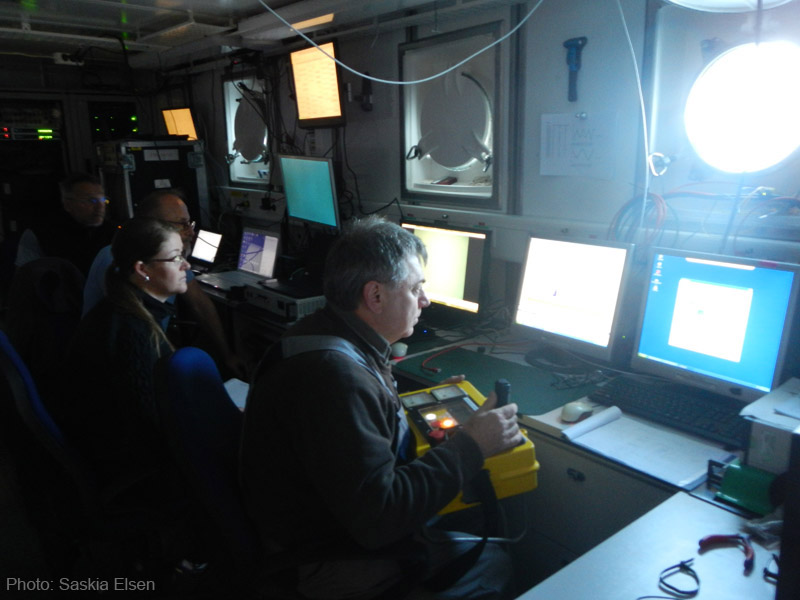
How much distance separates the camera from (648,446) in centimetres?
140

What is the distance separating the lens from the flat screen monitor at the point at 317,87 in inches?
119

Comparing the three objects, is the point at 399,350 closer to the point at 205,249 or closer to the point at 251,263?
the point at 251,263

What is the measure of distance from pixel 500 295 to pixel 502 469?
1.28 meters

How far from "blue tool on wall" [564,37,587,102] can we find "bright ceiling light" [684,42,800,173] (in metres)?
0.47

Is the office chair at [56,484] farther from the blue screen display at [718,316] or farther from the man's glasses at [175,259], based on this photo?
the blue screen display at [718,316]

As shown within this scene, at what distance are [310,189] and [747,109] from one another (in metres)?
2.06

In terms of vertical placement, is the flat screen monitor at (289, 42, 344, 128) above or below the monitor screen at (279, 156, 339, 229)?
above

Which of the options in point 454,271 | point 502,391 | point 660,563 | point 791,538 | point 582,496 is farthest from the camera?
point 454,271

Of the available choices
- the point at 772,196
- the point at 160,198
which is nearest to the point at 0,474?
the point at 160,198

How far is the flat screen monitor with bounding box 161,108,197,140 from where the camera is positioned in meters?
4.57

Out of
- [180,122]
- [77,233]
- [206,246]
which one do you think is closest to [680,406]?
[77,233]

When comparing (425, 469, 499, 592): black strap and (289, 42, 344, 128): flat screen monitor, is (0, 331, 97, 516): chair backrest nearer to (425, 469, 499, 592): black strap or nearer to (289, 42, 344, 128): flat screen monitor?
(425, 469, 499, 592): black strap

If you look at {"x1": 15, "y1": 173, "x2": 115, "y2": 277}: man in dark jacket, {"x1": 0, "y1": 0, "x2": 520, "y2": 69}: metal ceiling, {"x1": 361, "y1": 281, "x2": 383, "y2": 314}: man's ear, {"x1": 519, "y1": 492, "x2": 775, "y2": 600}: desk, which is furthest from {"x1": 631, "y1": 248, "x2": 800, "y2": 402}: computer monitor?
{"x1": 15, "y1": 173, "x2": 115, "y2": 277}: man in dark jacket

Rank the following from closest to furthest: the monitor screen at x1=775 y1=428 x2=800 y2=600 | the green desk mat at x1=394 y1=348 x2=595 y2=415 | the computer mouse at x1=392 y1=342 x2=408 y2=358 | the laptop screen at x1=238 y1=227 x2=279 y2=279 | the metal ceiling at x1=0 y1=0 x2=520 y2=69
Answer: the monitor screen at x1=775 y1=428 x2=800 y2=600
the green desk mat at x1=394 y1=348 x2=595 y2=415
the computer mouse at x1=392 y1=342 x2=408 y2=358
the metal ceiling at x1=0 y1=0 x2=520 y2=69
the laptop screen at x1=238 y1=227 x2=279 y2=279
